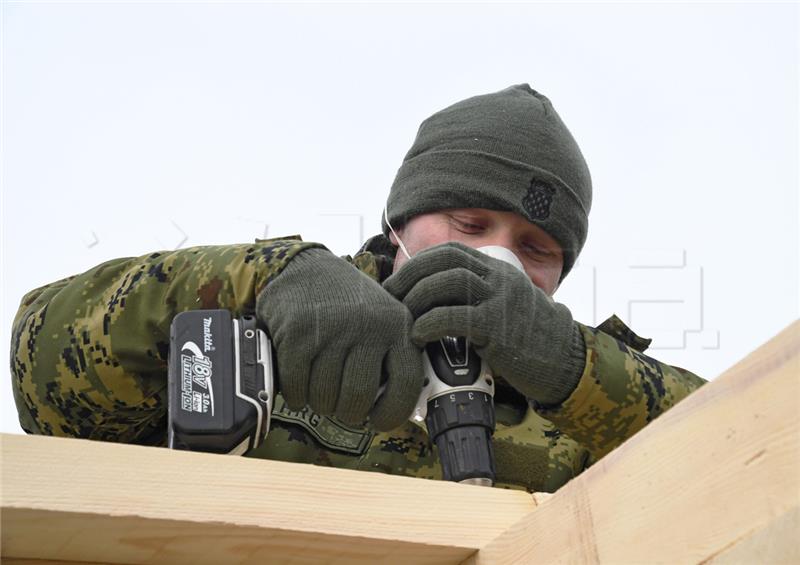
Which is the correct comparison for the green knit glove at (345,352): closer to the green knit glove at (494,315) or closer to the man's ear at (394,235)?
the green knit glove at (494,315)

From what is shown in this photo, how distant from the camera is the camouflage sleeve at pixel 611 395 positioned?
1.86 metres

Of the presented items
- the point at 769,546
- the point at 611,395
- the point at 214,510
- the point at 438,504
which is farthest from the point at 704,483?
the point at 611,395

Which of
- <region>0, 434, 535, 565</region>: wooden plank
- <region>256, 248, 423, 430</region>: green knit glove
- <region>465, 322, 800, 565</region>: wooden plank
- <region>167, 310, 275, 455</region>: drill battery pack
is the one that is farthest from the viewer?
<region>256, 248, 423, 430</region>: green knit glove

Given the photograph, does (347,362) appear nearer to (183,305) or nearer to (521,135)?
(183,305)

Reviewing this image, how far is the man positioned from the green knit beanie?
0.01 metres

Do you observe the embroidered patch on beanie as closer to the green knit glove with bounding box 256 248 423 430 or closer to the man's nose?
the man's nose

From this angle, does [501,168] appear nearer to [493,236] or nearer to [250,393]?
[493,236]

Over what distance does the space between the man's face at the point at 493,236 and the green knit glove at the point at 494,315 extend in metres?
0.63

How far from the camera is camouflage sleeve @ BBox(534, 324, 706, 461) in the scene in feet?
6.10

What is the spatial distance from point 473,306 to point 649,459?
0.79 m

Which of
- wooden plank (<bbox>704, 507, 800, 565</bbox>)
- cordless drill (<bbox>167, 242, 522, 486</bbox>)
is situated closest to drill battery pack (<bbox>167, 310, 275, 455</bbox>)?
cordless drill (<bbox>167, 242, 522, 486</bbox>)

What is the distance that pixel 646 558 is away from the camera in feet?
2.82

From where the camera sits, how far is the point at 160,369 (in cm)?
186

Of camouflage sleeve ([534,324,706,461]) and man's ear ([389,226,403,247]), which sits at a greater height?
man's ear ([389,226,403,247])
